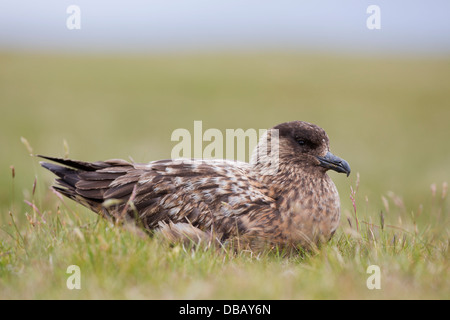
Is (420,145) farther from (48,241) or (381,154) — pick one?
(48,241)

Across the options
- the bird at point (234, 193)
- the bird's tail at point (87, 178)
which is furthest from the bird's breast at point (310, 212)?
the bird's tail at point (87, 178)

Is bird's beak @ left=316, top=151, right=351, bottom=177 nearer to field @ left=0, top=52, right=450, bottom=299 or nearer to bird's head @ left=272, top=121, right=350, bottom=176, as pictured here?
bird's head @ left=272, top=121, right=350, bottom=176

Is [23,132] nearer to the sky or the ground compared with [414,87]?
nearer to the ground

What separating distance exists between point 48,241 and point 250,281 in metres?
1.57

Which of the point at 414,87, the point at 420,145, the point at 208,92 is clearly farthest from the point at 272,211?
the point at 414,87

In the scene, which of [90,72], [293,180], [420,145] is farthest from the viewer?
[90,72]

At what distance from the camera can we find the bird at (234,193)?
173 inches

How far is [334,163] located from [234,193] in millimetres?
890

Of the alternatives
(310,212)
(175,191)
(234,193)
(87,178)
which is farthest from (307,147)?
(87,178)

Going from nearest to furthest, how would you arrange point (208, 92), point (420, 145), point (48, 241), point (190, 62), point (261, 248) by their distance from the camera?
point (48, 241)
point (261, 248)
point (420, 145)
point (208, 92)
point (190, 62)

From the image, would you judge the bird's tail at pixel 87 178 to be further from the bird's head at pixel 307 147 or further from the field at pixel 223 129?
the bird's head at pixel 307 147

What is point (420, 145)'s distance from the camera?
13.3 metres

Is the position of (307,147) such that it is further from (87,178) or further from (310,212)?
(87,178)
